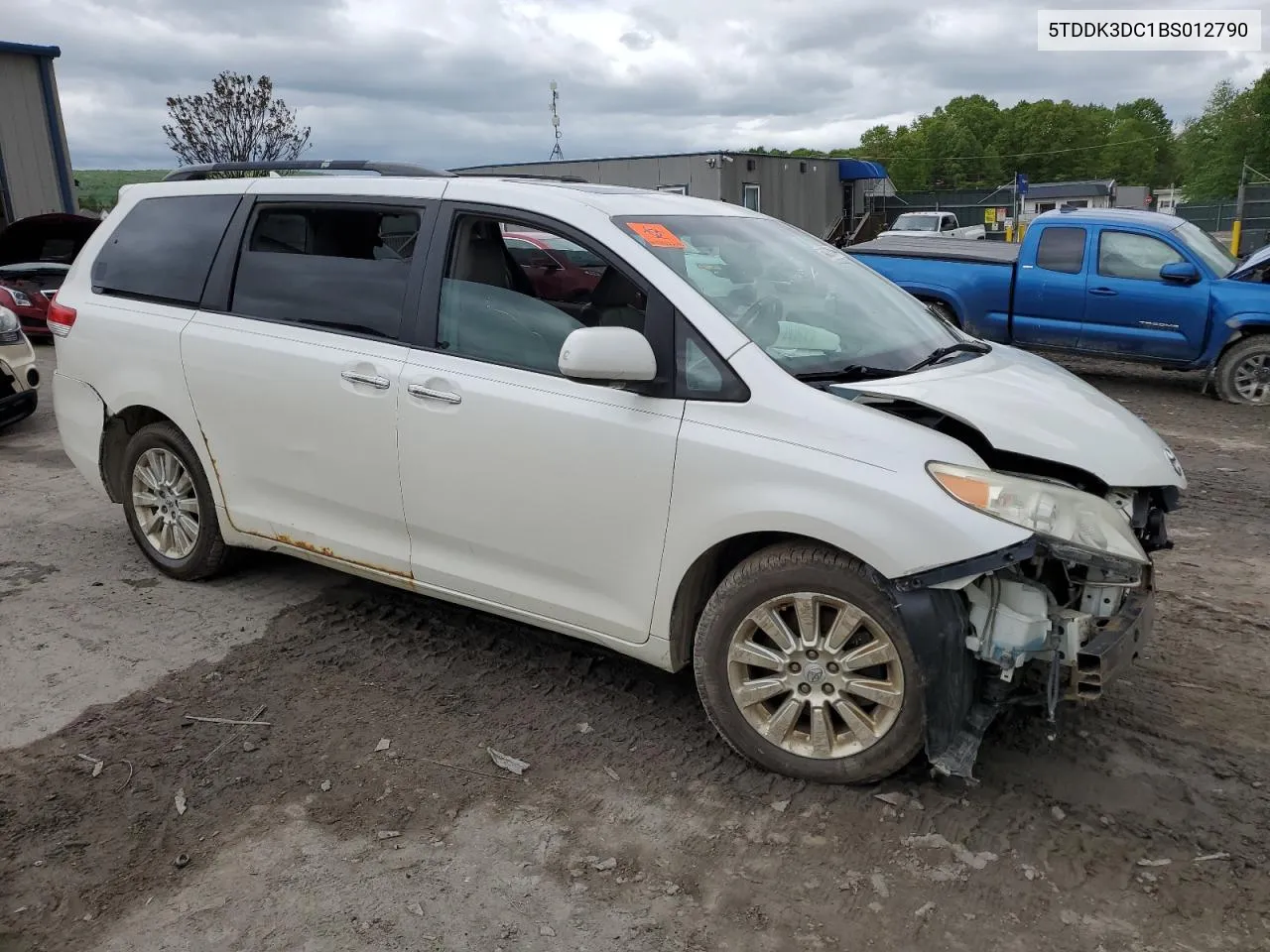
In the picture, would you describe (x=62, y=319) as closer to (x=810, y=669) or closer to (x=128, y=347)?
(x=128, y=347)

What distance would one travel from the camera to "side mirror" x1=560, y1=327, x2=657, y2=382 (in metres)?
3.27

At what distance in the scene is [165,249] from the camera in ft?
16.1

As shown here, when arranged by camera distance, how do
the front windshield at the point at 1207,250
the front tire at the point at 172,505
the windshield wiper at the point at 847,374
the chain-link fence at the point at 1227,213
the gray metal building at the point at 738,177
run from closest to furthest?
the windshield wiper at the point at 847,374 → the front tire at the point at 172,505 → the front windshield at the point at 1207,250 → the gray metal building at the point at 738,177 → the chain-link fence at the point at 1227,213

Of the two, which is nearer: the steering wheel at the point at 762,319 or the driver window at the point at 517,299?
the steering wheel at the point at 762,319

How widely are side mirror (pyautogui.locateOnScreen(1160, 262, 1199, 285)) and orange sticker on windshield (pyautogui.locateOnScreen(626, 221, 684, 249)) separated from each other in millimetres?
7886

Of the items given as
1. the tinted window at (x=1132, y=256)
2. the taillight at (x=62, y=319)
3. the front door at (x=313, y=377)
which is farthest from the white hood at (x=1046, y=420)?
the tinted window at (x=1132, y=256)

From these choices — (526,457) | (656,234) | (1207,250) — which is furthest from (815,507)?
(1207,250)

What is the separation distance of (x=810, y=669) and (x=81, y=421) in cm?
398

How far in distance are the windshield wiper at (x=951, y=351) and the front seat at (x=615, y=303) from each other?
3.17 feet

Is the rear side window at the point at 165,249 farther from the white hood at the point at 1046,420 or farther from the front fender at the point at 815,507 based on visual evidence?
the white hood at the point at 1046,420

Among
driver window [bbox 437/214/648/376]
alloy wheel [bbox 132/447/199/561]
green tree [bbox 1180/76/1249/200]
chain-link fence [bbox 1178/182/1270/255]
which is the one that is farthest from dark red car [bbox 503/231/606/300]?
green tree [bbox 1180/76/1249/200]

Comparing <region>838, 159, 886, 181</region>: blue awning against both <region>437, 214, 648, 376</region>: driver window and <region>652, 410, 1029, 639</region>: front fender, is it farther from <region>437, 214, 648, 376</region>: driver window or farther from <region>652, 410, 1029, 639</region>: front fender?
<region>652, 410, 1029, 639</region>: front fender

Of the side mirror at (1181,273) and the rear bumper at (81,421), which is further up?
the side mirror at (1181,273)

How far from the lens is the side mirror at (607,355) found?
10.7 ft
